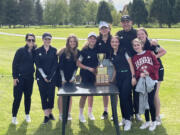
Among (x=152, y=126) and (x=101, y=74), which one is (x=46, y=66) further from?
(x=152, y=126)

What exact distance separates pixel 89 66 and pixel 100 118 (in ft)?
4.91

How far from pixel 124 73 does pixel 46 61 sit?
1835 mm

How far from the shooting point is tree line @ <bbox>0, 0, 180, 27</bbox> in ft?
240

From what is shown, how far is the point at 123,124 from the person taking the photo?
6250 millimetres

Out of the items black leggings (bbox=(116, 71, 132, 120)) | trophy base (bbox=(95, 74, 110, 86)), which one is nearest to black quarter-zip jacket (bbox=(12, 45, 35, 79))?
trophy base (bbox=(95, 74, 110, 86))

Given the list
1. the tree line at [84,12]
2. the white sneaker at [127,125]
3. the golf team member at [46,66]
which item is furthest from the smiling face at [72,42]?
the tree line at [84,12]

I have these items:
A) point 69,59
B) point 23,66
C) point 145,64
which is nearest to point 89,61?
point 69,59

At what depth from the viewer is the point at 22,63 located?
612 centimetres

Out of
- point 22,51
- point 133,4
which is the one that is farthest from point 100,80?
point 133,4

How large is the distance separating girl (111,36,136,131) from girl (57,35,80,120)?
903 mm

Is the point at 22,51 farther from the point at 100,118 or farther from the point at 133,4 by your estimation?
the point at 133,4

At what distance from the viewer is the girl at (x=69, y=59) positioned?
610 cm

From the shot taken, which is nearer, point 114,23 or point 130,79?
point 130,79

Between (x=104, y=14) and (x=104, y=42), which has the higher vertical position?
(x=104, y=14)
